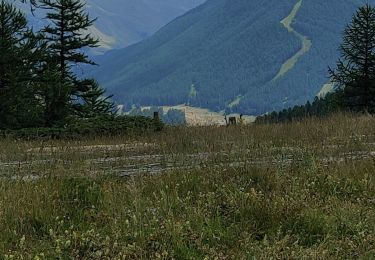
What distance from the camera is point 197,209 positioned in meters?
5.39

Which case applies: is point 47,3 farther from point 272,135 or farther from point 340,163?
point 340,163

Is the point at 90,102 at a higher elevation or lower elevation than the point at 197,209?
higher

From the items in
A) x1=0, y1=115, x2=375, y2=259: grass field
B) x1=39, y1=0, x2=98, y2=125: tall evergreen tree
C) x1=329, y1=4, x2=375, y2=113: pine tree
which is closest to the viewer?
x1=0, y1=115, x2=375, y2=259: grass field

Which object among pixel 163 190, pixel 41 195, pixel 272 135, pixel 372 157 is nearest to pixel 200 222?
pixel 163 190

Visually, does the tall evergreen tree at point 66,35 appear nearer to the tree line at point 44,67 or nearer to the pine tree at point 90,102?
the tree line at point 44,67

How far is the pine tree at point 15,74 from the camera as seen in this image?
102ft

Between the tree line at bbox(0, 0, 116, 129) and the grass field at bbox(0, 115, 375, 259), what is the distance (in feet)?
Result: 72.2

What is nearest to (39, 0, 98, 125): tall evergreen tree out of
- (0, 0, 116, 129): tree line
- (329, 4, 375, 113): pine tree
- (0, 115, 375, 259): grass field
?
(0, 0, 116, 129): tree line

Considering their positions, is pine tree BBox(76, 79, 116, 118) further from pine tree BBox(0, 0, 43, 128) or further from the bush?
the bush

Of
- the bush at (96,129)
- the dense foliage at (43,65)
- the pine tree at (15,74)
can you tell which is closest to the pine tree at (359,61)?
the dense foliage at (43,65)

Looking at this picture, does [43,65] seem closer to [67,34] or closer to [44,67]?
[44,67]

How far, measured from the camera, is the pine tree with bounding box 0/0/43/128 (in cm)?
3103

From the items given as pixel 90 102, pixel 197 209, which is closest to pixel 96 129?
pixel 197 209

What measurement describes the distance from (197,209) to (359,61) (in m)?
34.4
